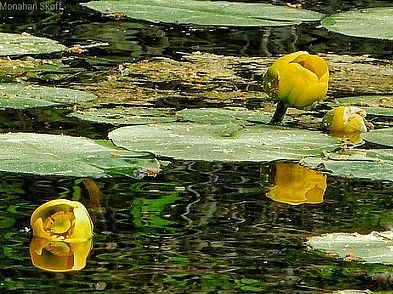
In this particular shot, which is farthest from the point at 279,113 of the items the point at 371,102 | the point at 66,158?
the point at 66,158

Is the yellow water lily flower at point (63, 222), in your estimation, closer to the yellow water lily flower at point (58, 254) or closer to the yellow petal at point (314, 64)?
the yellow water lily flower at point (58, 254)

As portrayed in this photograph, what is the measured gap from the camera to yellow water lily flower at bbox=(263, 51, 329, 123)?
8.17ft

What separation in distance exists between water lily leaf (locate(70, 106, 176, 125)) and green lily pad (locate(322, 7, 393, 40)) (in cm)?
117

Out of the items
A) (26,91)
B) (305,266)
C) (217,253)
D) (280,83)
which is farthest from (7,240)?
(26,91)

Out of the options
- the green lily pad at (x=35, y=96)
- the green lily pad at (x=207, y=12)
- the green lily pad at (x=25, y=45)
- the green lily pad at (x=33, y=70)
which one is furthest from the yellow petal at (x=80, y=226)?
the green lily pad at (x=207, y=12)

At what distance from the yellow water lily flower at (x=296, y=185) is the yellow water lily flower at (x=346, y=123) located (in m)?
0.25

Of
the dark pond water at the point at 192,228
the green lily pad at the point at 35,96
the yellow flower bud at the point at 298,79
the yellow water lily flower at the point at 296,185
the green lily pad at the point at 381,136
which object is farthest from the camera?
the green lily pad at the point at 35,96

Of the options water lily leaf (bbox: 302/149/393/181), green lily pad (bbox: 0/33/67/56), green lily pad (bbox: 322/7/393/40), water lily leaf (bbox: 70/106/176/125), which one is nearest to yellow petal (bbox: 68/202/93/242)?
water lily leaf (bbox: 302/149/393/181)

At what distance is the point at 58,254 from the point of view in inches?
68.0

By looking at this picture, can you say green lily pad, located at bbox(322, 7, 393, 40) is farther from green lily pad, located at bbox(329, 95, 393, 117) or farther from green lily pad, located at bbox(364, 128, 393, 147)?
green lily pad, located at bbox(364, 128, 393, 147)

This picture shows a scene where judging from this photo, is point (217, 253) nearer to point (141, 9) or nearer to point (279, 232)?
point (279, 232)

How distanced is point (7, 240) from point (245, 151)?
599 millimetres

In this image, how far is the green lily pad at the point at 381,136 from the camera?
7.81 feet

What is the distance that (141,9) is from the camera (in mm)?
4043
